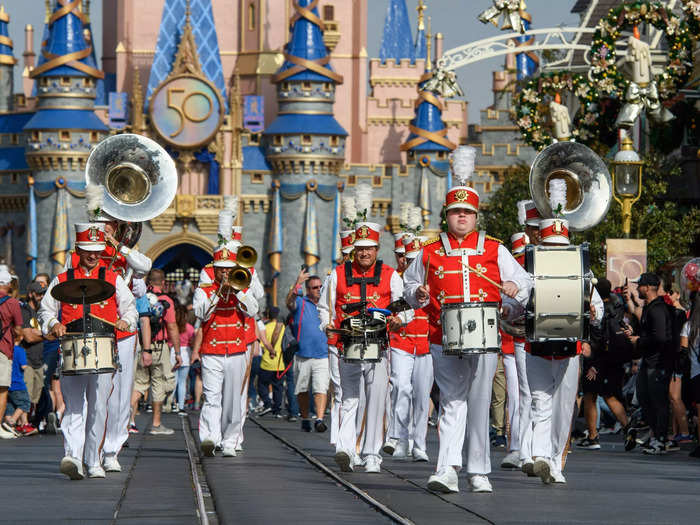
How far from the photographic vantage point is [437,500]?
10805 mm

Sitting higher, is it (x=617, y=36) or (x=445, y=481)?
(x=617, y=36)

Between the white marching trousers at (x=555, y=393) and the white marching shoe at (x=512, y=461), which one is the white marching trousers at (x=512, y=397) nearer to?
the white marching shoe at (x=512, y=461)

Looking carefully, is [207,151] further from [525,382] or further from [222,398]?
[525,382]

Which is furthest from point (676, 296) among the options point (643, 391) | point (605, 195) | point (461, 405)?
point (461, 405)

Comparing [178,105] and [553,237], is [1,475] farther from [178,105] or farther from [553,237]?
[178,105]

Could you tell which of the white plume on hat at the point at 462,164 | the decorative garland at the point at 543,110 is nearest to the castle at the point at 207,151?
the decorative garland at the point at 543,110

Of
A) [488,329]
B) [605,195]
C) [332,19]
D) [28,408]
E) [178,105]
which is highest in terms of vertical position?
[332,19]

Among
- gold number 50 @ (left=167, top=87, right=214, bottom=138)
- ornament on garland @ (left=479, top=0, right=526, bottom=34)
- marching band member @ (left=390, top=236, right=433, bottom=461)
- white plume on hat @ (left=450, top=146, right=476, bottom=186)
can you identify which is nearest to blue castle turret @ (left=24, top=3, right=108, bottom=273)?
gold number 50 @ (left=167, top=87, right=214, bottom=138)

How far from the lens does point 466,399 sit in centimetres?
1168

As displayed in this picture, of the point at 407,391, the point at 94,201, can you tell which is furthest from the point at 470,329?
the point at 407,391

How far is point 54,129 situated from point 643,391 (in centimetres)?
5029

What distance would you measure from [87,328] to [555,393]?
132 inches

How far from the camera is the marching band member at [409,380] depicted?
50.4 feet

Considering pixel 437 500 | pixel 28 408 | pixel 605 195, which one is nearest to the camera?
pixel 437 500
